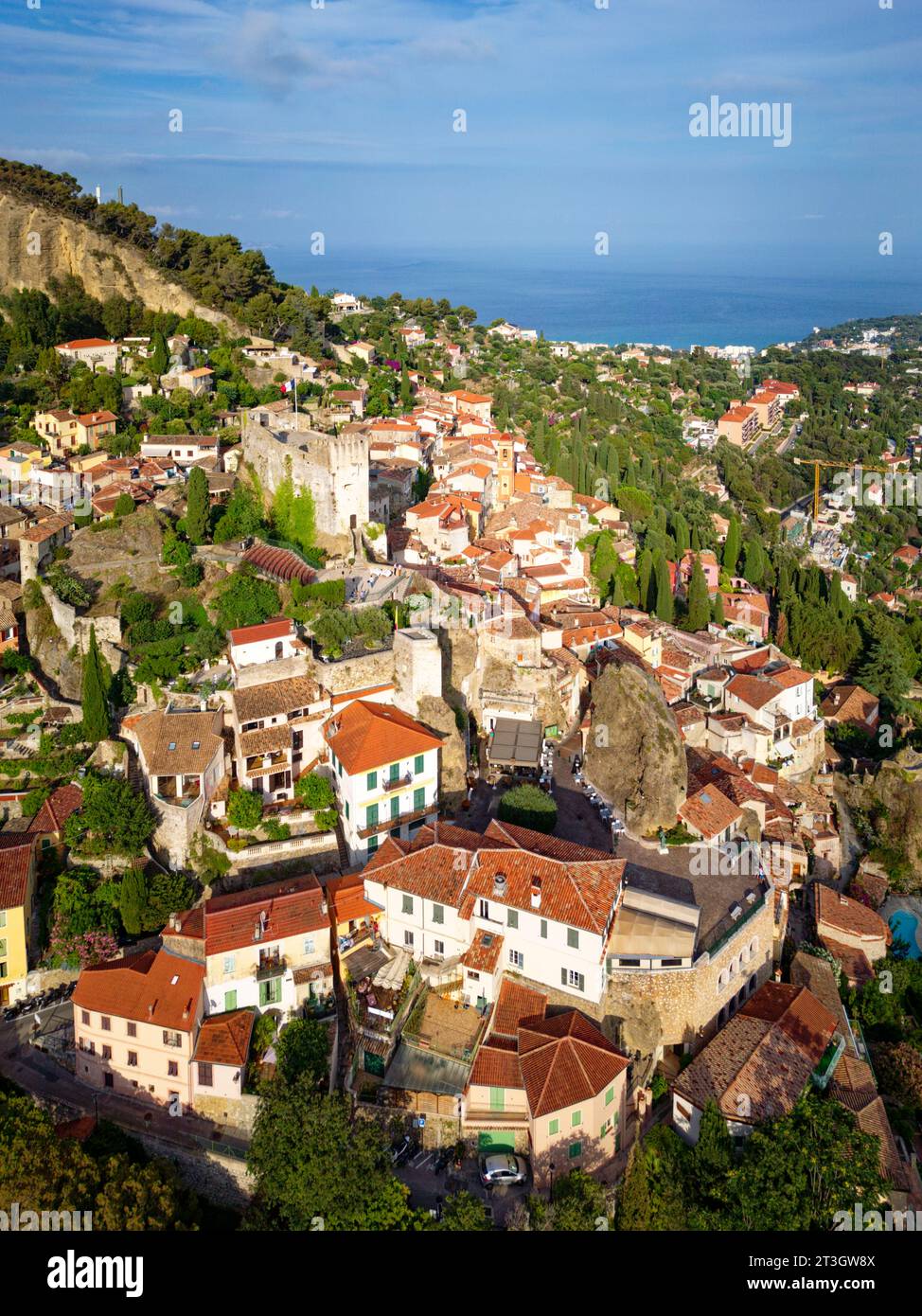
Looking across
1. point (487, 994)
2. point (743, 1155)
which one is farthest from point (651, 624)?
point (743, 1155)

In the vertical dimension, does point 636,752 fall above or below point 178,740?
below

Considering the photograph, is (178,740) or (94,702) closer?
(178,740)

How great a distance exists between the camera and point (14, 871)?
18.0 metres

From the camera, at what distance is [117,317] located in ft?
140

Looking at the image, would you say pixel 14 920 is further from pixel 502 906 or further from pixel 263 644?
pixel 502 906

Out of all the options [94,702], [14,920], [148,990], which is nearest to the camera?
[148,990]

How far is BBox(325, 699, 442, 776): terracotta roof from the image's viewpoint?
776 inches

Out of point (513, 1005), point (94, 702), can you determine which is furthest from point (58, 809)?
point (513, 1005)

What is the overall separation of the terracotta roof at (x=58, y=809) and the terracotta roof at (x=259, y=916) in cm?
411

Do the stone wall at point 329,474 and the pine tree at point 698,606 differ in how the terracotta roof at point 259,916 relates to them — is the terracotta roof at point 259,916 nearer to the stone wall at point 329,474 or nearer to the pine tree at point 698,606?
the stone wall at point 329,474

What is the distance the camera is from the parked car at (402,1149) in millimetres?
15125

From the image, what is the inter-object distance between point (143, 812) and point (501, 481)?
22808 mm

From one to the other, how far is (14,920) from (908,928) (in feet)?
67.6
